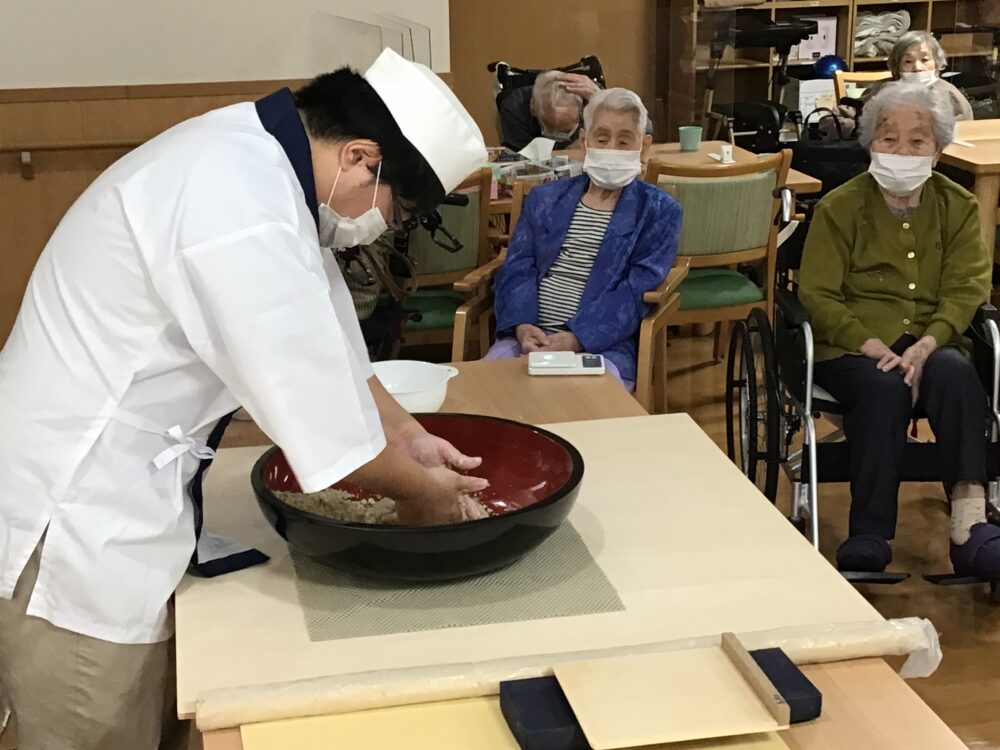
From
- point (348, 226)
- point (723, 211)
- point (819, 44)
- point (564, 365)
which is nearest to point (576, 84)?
point (723, 211)

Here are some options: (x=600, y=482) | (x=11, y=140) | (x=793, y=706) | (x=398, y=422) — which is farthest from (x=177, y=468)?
(x=11, y=140)

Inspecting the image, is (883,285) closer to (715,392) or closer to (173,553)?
(715,392)

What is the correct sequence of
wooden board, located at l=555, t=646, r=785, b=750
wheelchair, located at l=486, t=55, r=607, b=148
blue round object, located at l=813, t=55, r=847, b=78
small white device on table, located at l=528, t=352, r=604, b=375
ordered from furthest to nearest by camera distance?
blue round object, located at l=813, t=55, r=847, b=78 < wheelchair, located at l=486, t=55, r=607, b=148 < small white device on table, located at l=528, t=352, r=604, b=375 < wooden board, located at l=555, t=646, r=785, b=750

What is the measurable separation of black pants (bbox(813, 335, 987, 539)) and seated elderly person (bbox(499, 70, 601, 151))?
83.7 inches

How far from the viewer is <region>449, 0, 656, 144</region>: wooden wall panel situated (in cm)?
579

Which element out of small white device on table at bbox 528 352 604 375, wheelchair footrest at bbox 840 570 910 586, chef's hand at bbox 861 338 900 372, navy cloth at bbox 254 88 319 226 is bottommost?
wheelchair footrest at bbox 840 570 910 586

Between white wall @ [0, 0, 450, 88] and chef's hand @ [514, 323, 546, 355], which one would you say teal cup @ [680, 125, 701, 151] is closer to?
white wall @ [0, 0, 450, 88]

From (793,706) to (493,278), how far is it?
7.97ft

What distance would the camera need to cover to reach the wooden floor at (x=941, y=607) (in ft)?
7.45

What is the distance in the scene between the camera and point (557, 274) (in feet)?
10.6

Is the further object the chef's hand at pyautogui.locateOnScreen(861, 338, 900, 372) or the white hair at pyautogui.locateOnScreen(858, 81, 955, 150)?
the white hair at pyautogui.locateOnScreen(858, 81, 955, 150)

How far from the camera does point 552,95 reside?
4.45 metres

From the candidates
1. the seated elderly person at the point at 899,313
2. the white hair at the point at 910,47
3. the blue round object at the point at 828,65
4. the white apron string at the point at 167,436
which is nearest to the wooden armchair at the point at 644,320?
the seated elderly person at the point at 899,313

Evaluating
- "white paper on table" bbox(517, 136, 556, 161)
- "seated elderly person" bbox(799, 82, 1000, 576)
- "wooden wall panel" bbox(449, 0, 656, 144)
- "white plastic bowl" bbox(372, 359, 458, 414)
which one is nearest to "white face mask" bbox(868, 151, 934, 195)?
"seated elderly person" bbox(799, 82, 1000, 576)
